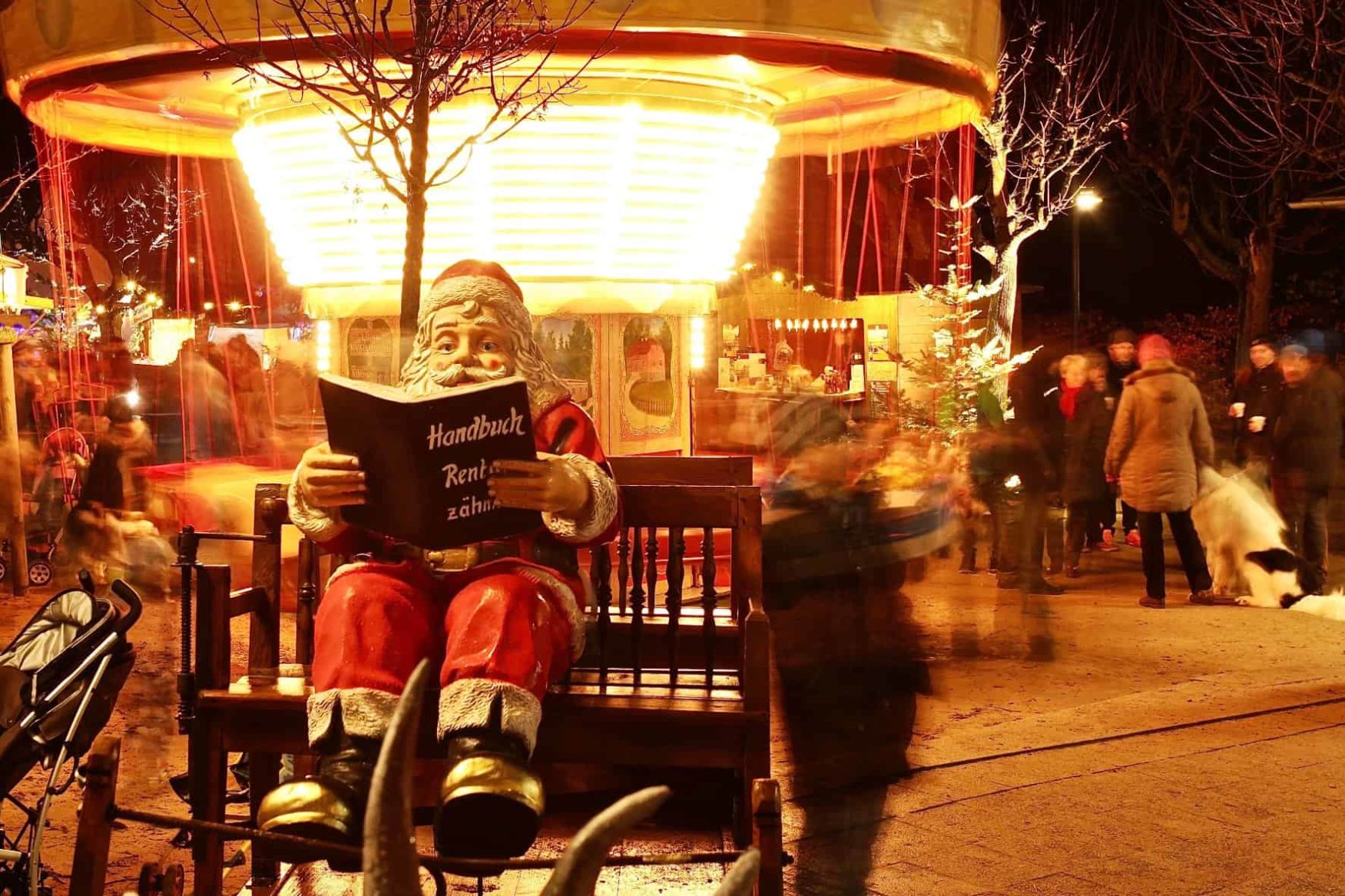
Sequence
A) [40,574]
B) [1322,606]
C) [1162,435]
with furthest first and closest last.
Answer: [40,574] < [1162,435] < [1322,606]

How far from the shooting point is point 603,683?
4.33 metres

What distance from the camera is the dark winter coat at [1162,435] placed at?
1017cm

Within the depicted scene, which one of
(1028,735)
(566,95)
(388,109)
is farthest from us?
(566,95)

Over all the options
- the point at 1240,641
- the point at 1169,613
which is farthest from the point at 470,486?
the point at 1169,613

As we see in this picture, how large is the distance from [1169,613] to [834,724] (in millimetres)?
3986

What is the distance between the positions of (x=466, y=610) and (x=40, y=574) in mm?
8990

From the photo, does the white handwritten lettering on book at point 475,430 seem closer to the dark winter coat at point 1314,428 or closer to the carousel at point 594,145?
the carousel at point 594,145

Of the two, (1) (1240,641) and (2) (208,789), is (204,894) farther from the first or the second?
(1) (1240,641)

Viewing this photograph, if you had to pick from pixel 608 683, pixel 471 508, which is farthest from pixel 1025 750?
pixel 471 508

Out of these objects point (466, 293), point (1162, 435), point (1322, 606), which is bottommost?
point (1322, 606)

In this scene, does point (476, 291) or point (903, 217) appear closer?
point (476, 291)

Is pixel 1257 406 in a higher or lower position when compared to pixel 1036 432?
higher

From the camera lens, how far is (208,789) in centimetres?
420

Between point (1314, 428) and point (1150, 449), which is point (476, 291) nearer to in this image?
point (1150, 449)
